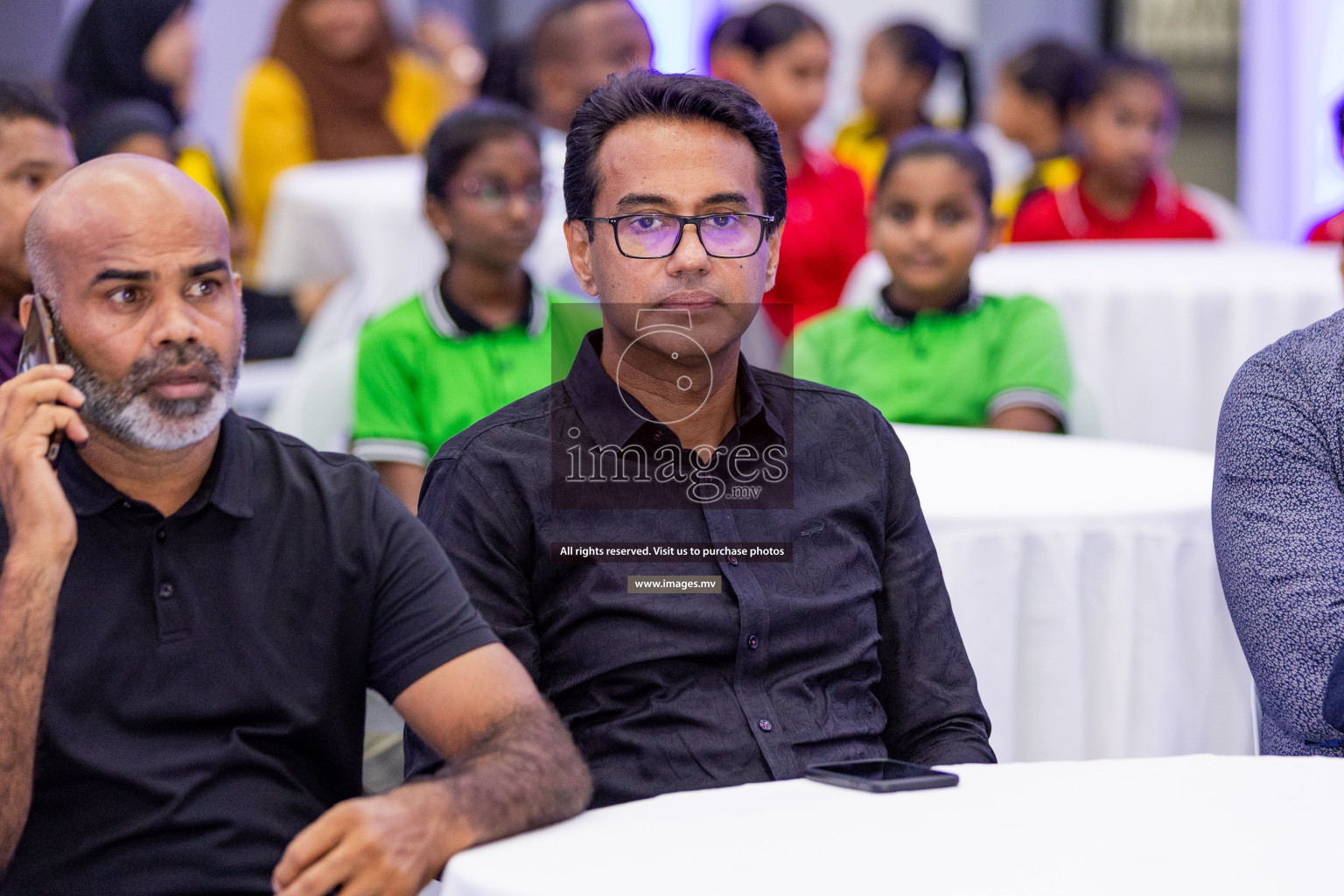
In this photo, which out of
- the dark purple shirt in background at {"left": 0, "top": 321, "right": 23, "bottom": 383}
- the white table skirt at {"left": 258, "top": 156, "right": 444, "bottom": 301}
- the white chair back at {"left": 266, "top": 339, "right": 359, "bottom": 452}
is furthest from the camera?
the white table skirt at {"left": 258, "top": 156, "right": 444, "bottom": 301}

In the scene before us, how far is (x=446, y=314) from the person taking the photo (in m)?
2.92

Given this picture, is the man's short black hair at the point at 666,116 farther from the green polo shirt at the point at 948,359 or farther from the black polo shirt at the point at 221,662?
the green polo shirt at the point at 948,359

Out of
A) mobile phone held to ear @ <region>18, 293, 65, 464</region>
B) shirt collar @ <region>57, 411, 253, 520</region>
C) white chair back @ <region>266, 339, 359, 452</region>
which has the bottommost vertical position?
white chair back @ <region>266, 339, 359, 452</region>

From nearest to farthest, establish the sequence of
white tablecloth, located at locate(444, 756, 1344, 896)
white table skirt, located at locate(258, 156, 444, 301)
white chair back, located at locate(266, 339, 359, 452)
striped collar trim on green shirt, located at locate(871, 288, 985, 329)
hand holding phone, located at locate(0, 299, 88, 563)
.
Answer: white tablecloth, located at locate(444, 756, 1344, 896)
hand holding phone, located at locate(0, 299, 88, 563)
white chair back, located at locate(266, 339, 359, 452)
striped collar trim on green shirt, located at locate(871, 288, 985, 329)
white table skirt, located at locate(258, 156, 444, 301)

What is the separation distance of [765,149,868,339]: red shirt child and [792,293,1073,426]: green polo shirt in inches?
55.7

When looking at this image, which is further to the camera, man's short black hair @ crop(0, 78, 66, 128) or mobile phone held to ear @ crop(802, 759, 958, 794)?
man's short black hair @ crop(0, 78, 66, 128)

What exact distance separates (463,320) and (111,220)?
1.42 meters

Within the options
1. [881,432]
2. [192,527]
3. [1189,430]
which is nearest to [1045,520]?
[881,432]

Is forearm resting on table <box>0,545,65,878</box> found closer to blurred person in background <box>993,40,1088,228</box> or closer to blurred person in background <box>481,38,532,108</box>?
blurred person in background <box>481,38,532,108</box>

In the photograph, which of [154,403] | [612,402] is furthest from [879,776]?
[154,403]

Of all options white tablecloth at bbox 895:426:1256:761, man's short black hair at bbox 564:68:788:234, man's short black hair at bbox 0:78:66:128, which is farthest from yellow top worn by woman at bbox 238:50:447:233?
man's short black hair at bbox 564:68:788:234

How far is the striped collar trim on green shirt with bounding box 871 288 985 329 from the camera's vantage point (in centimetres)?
329

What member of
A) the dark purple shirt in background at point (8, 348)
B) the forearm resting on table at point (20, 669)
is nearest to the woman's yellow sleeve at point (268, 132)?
the dark purple shirt in background at point (8, 348)

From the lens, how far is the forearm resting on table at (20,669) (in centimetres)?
133
